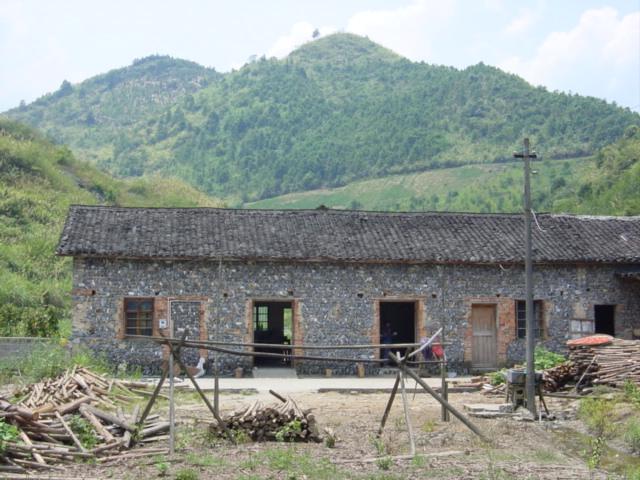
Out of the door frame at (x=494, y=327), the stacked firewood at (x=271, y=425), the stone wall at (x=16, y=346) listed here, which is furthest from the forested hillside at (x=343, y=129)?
the stacked firewood at (x=271, y=425)

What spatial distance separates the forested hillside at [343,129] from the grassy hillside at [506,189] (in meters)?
2.39

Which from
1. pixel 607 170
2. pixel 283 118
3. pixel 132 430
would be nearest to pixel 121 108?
pixel 283 118

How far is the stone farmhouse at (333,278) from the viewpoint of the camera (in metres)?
22.6

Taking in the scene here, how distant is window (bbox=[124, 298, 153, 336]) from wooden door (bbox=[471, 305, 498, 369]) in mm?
9396

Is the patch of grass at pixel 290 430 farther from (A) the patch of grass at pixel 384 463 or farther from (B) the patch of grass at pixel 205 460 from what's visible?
(A) the patch of grass at pixel 384 463

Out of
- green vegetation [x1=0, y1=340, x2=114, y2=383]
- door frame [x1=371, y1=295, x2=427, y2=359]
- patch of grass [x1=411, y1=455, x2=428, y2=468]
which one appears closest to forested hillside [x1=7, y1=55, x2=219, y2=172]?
door frame [x1=371, y1=295, x2=427, y2=359]

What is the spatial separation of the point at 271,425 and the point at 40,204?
3147 centimetres

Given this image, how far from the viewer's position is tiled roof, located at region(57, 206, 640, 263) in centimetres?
2302

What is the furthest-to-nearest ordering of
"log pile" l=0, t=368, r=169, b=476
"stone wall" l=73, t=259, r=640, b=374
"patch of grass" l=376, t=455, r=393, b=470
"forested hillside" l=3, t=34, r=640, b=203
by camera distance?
"forested hillside" l=3, t=34, r=640, b=203
"stone wall" l=73, t=259, r=640, b=374
"patch of grass" l=376, t=455, r=393, b=470
"log pile" l=0, t=368, r=169, b=476

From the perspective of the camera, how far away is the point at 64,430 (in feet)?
41.0

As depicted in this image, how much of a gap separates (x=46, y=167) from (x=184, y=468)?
126ft

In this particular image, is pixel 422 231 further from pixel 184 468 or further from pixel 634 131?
pixel 634 131

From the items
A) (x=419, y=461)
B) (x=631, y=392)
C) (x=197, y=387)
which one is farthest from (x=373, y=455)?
(x=631, y=392)

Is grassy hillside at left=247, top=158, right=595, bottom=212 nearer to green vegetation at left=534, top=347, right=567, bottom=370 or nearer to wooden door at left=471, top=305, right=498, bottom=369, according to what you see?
wooden door at left=471, top=305, right=498, bottom=369
